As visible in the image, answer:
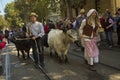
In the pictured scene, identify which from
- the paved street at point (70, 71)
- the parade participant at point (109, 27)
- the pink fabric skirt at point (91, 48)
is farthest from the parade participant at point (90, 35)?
the parade participant at point (109, 27)

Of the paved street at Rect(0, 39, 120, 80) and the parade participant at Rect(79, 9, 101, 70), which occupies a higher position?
the parade participant at Rect(79, 9, 101, 70)

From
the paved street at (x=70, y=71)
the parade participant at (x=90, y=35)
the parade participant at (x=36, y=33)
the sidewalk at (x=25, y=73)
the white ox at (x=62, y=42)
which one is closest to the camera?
the paved street at (x=70, y=71)

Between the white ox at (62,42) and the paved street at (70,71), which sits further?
the white ox at (62,42)

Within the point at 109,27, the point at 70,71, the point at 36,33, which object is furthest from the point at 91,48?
the point at 109,27

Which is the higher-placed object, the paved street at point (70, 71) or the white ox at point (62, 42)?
the white ox at point (62, 42)

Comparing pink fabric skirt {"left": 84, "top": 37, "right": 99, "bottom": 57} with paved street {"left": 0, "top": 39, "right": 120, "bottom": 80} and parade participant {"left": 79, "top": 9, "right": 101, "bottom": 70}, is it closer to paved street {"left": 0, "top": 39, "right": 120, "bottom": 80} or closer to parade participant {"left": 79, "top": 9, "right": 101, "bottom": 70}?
parade participant {"left": 79, "top": 9, "right": 101, "bottom": 70}

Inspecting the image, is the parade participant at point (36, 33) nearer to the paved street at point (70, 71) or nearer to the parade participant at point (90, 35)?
the paved street at point (70, 71)

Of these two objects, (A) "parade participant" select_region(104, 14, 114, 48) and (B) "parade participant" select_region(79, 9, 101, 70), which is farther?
(A) "parade participant" select_region(104, 14, 114, 48)

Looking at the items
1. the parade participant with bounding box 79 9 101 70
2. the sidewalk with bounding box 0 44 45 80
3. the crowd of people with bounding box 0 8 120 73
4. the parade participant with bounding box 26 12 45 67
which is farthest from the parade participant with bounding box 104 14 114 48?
the parade participant with bounding box 79 9 101 70

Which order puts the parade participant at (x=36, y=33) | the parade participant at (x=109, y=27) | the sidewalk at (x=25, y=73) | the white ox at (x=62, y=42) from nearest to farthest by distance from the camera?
the sidewalk at (x=25, y=73) < the parade participant at (x=36, y=33) < the white ox at (x=62, y=42) < the parade participant at (x=109, y=27)

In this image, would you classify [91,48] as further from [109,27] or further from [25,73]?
[109,27]

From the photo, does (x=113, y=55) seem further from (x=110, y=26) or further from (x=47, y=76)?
(x=47, y=76)

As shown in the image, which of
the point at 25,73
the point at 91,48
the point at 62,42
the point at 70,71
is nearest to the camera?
the point at 91,48

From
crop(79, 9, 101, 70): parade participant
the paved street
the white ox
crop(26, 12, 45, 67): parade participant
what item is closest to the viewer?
the paved street
